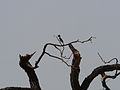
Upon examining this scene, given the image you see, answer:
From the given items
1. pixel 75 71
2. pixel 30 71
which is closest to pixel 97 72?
pixel 75 71

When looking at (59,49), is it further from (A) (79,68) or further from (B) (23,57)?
(B) (23,57)

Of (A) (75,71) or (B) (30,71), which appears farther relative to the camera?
(A) (75,71)

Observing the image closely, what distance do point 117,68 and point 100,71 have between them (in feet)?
0.84

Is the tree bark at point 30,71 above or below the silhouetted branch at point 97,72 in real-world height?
above

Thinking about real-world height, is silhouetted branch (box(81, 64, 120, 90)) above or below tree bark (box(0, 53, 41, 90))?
below

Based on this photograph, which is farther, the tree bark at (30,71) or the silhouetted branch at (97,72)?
the silhouetted branch at (97,72)

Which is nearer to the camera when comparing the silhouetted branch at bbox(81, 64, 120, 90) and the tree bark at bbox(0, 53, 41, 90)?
the tree bark at bbox(0, 53, 41, 90)

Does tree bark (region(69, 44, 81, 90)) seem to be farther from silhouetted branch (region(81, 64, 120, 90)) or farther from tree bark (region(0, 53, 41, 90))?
tree bark (region(0, 53, 41, 90))

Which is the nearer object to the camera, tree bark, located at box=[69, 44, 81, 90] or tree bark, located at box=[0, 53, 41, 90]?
tree bark, located at box=[0, 53, 41, 90]

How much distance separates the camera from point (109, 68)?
446 centimetres

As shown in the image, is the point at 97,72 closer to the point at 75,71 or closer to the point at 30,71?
the point at 75,71

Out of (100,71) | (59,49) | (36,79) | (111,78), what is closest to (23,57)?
(36,79)

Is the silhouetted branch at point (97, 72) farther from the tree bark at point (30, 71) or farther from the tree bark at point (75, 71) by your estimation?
the tree bark at point (30, 71)

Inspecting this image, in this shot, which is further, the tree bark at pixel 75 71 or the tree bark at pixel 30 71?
the tree bark at pixel 75 71
